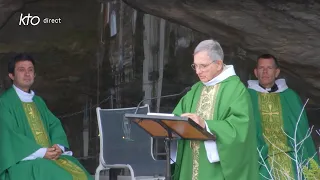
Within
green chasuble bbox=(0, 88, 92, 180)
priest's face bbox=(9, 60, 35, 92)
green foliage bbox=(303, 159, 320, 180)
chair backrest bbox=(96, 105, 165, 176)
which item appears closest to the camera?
green foliage bbox=(303, 159, 320, 180)

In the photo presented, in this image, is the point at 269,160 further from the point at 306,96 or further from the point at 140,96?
the point at 140,96

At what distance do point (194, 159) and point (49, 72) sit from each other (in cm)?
385

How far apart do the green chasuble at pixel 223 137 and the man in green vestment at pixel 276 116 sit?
1.37 m

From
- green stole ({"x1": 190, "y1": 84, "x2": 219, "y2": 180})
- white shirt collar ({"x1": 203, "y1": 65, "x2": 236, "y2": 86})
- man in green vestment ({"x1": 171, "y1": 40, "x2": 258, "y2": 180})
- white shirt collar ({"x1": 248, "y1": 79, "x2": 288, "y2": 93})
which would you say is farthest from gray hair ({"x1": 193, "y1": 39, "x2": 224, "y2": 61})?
white shirt collar ({"x1": 248, "y1": 79, "x2": 288, "y2": 93})

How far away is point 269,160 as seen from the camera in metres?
6.79

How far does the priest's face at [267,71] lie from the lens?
276 inches

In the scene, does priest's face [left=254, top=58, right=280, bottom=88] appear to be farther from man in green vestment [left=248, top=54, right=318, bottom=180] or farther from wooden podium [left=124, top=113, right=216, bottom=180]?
wooden podium [left=124, top=113, right=216, bottom=180]

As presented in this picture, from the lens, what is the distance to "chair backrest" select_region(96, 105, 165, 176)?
739 centimetres

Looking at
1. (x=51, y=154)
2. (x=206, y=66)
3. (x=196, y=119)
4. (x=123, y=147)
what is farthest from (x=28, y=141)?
(x=196, y=119)

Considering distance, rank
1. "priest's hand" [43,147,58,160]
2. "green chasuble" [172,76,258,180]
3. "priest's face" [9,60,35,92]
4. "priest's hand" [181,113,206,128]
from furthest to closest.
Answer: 1. "priest's face" [9,60,35,92]
2. "priest's hand" [43,147,58,160]
3. "green chasuble" [172,76,258,180]
4. "priest's hand" [181,113,206,128]

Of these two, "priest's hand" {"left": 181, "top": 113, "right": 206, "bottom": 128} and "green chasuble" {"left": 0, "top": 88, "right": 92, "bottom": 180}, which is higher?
"priest's hand" {"left": 181, "top": 113, "right": 206, "bottom": 128}

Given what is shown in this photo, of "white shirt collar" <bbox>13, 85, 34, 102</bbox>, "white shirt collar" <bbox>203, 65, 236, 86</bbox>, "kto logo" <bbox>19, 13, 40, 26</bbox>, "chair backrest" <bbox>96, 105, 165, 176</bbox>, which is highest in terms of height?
"kto logo" <bbox>19, 13, 40, 26</bbox>

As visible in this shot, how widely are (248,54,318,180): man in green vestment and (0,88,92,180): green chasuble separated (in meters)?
1.58

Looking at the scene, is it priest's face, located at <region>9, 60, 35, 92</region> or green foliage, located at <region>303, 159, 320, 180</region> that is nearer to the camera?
green foliage, located at <region>303, 159, 320, 180</region>
